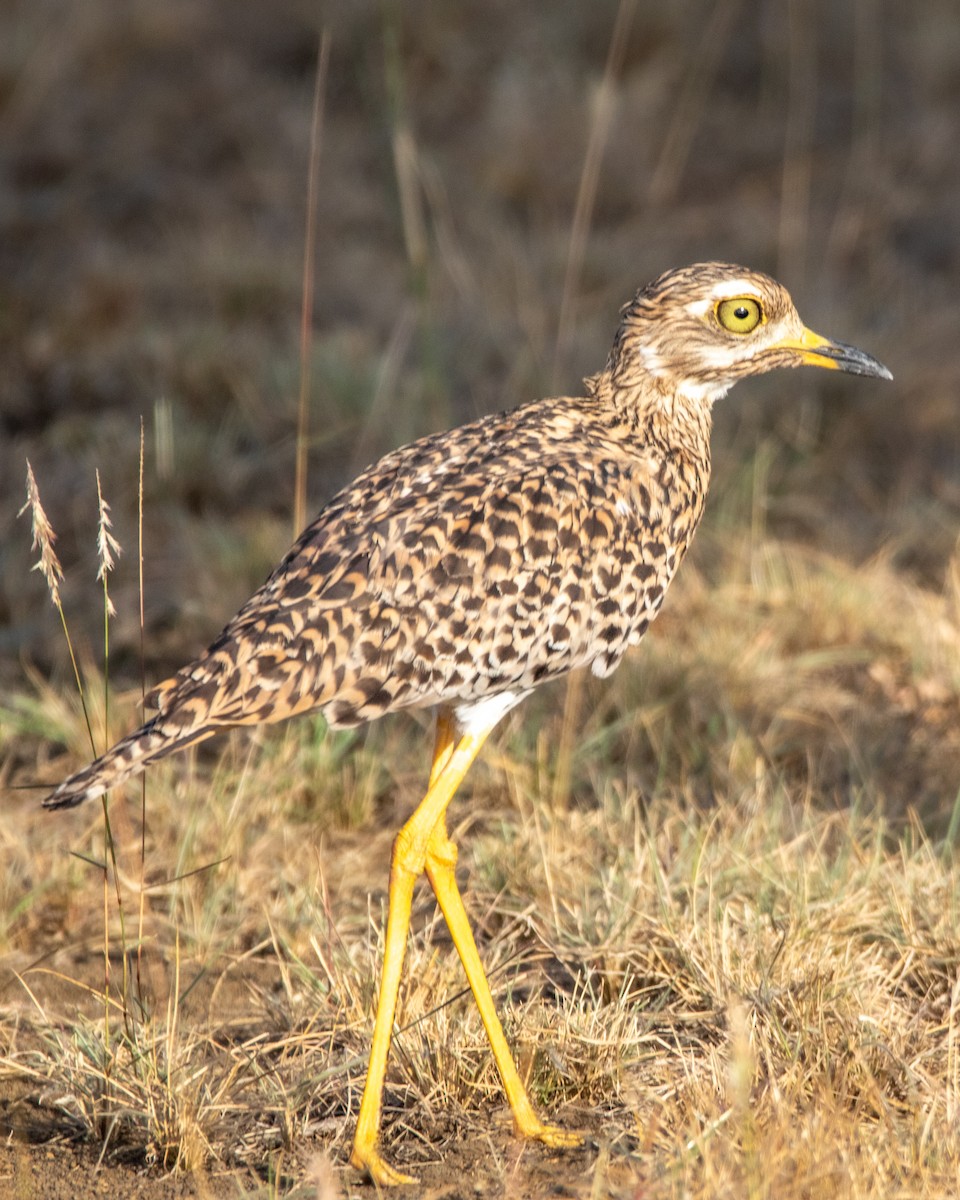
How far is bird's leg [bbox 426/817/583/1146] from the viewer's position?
327cm

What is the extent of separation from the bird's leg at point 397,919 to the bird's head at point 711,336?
3.24 ft

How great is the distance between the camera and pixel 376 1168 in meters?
3.14

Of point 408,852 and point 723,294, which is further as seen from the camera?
point 723,294

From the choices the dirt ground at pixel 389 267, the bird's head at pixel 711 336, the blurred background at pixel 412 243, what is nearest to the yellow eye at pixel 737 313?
the bird's head at pixel 711 336

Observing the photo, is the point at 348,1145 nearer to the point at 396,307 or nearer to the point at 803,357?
the point at 803,357

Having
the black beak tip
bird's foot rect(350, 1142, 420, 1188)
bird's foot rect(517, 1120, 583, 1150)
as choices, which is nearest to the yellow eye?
the black beak tip

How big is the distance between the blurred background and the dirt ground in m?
0.02

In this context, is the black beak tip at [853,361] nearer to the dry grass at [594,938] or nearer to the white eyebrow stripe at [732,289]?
the white eyebrow stripe at [732,289]

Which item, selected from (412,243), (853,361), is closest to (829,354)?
(853,361)

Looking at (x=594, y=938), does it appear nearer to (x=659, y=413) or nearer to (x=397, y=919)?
(x=397, y=919)

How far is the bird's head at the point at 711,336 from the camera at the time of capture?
151 inches

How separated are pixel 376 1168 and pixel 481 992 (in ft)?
1.31

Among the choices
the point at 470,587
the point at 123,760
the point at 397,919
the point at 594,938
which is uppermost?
the point at 470,587

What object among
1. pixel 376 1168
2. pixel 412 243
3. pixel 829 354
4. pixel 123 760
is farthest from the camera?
pixel 412 243
